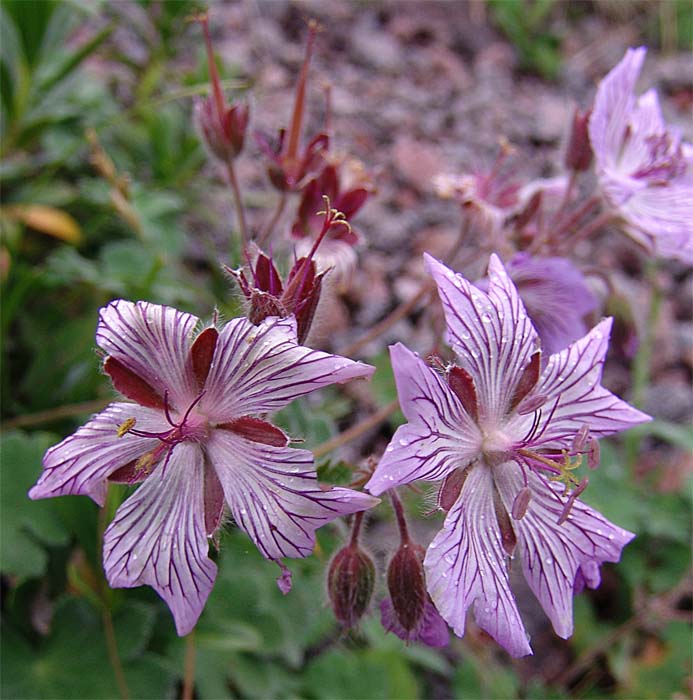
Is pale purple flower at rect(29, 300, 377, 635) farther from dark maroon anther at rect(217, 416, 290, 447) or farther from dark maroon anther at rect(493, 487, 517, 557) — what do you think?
dark maroon anther at rect(493, 487, 517, 557)

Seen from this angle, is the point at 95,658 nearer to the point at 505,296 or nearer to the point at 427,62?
the point at 505,296

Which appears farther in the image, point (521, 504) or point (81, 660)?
point (81, 660)

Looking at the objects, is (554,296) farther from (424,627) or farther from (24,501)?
(24,501)

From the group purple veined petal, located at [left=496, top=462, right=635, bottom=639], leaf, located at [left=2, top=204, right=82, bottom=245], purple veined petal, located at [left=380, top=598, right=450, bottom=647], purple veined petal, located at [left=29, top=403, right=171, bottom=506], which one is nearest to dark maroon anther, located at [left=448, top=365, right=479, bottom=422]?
purple veined petal, located at [left=496, top=462, right=635, bottom=639]

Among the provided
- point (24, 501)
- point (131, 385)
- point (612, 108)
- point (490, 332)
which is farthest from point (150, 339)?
point (612, 108)

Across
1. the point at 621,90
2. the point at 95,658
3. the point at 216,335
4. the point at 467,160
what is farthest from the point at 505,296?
the point at 467,160

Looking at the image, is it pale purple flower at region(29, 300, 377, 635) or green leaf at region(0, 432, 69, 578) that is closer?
pale purple flower at region(29, 300, 377, 635)
